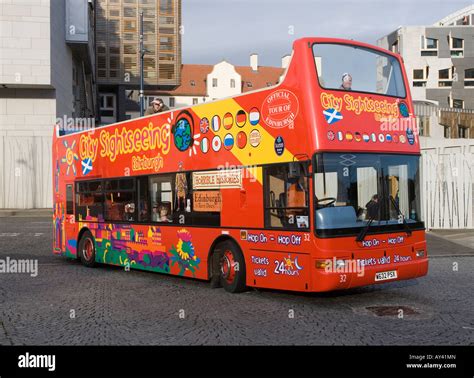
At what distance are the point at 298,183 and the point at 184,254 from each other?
3.27 m

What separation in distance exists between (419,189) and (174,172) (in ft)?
14.3

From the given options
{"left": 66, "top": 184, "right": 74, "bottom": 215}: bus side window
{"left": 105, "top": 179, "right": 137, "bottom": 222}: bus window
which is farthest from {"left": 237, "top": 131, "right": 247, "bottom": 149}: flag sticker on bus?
{"left": 66, "top": 184, "right": 74, "bottom": 215}: bus side window

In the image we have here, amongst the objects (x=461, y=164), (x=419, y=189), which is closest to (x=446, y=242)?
(x=461, y=164)

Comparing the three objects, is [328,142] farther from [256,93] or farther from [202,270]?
[202,270]

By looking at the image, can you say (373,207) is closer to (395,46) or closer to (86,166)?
(86,166)

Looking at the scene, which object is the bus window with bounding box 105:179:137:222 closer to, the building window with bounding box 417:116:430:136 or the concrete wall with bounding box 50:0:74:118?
the concrete wall with bounding box 50:0:74:118

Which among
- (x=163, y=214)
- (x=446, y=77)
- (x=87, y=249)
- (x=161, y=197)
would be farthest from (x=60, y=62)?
(x=446, y=77)

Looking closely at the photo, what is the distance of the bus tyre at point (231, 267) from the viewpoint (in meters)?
9.61

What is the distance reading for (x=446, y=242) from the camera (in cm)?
1816

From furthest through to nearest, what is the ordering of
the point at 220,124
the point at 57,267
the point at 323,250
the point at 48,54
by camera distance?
the point at 48,54 < the point at 57,267 < the point at 220,124 < the point at 323,250

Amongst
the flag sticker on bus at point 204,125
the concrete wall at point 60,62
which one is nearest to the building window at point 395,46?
the concrete wall at point 60,62

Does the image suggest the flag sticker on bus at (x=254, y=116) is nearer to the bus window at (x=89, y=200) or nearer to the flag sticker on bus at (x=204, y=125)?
the flag sticker on bus at (x=204, y=125)

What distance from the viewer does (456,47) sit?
6312cm

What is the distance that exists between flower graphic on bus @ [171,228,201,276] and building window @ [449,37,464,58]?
5874 centimetres
